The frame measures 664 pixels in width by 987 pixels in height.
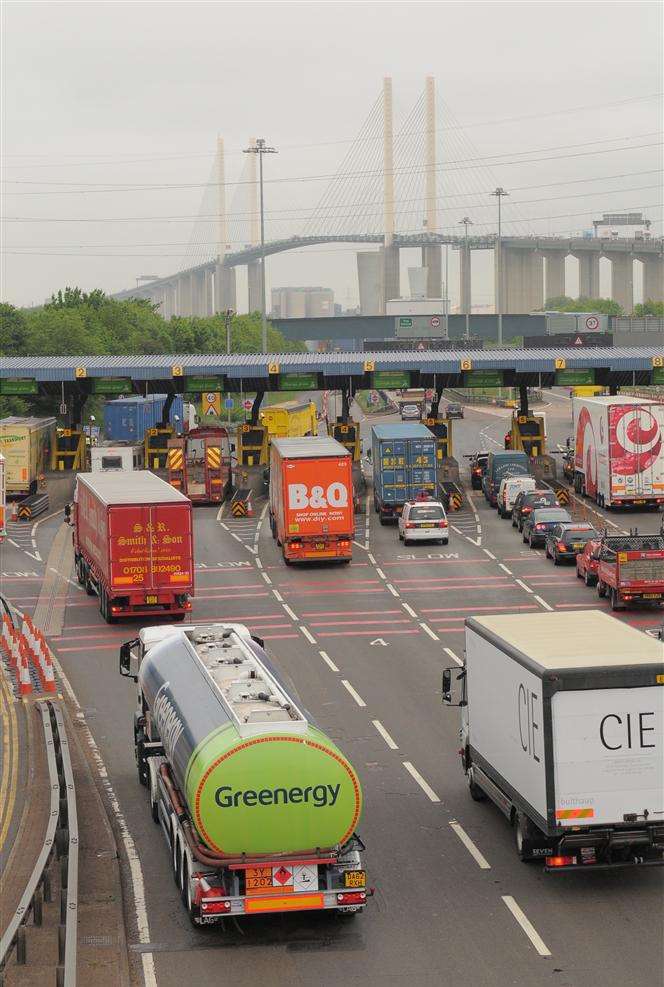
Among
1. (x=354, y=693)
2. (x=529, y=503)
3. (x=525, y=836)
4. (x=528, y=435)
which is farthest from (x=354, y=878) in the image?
(x=528, y=435)

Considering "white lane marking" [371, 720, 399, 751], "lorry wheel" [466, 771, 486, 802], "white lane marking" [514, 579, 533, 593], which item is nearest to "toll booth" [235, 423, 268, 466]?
"white lane marking" [514, 579, 533, 593]

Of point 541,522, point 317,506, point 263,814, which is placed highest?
point 317,506

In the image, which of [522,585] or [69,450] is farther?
[69,450]

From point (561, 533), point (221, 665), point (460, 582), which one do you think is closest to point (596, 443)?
point (561, 533)

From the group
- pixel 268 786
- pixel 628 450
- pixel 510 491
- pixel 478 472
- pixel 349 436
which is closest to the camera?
pixel 268 786

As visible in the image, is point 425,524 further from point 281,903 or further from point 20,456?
point 281,903

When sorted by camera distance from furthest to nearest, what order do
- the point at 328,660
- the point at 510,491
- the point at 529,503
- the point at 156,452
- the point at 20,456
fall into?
the point at 156,452, the point at 20,456, the point at 510,491, the point at 529,503, the point at 328,660

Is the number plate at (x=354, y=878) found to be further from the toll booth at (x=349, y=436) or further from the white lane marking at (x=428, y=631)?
the toll booth at (x=349, y=436)
